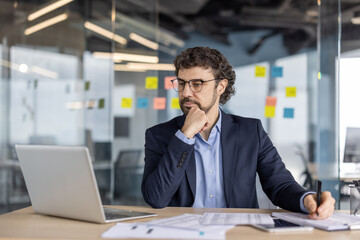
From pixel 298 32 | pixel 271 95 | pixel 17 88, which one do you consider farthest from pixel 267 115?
pixel 17 88

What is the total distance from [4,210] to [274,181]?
4090 millimetres

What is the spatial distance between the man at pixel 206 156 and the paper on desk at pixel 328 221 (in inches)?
11.0

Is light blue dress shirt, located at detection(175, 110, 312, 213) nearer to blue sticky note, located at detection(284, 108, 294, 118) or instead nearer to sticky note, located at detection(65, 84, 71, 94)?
blue sticky note, located at detection(284, 108, 294, 118)

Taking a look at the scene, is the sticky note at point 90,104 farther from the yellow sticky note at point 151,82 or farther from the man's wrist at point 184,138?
the man's wrist at point 184,138

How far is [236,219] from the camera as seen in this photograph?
66.0 inches

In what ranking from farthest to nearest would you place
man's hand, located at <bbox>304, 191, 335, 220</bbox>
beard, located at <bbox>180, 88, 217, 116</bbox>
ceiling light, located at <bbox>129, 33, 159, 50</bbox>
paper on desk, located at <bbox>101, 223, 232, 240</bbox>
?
ceiling light, located at <bbox>129, 33, 159, 50</bbox>, beard, located at <bbox>180, 88, 217, 116</bbox>, man's hand, located at <bbox>304, 191, 335, 220</bbox>, paper on desk, located at <bbox>101, 223, 232, 240</bbox>

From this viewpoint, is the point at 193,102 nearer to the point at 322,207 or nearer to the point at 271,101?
the point at 322,207

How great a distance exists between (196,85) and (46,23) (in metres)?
3.80

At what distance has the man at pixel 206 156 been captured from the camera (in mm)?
2113

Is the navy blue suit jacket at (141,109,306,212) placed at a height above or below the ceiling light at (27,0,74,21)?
below

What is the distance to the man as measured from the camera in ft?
6.93

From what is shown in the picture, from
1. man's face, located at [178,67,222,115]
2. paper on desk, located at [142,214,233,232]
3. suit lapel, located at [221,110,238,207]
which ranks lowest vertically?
paper on desk, located at [142,214,233,232]

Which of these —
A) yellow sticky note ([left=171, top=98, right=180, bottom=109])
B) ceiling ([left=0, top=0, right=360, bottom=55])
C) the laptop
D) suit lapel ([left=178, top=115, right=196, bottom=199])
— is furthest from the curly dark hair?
yellow sticky note ([left=171, top=98, right=180, bottom=109])

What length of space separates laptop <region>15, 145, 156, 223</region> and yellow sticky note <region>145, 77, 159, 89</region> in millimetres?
3647
